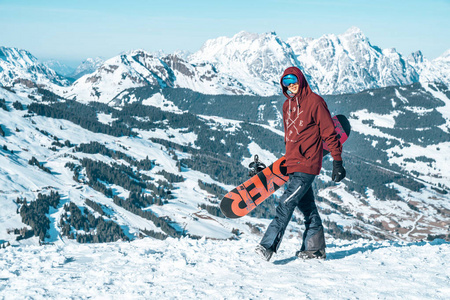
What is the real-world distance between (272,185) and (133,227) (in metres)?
121

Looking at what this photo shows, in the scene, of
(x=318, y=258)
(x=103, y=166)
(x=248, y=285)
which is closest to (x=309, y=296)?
(x=248, y=285)

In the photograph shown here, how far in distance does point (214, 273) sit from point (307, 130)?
4160mm

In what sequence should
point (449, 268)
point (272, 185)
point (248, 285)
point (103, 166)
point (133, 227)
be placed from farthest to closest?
point (103, 166), point (133, 227), point (272, 185), point (449, 268), point (248, 285)

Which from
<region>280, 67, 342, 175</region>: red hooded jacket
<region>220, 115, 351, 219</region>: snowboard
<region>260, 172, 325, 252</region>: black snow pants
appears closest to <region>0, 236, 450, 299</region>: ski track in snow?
<region>260, 172, 325, 252</region>: black snow pants

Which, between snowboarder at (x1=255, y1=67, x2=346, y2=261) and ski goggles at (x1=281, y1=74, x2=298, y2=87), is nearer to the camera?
snowboarder at (x1=255, y1=67, x2=346, y2=261)

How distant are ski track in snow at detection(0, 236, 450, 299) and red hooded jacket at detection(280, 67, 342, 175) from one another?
2.66 meters

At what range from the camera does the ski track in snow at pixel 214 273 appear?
23.0 feet

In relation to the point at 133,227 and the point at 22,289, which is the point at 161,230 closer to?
the point at 133,227

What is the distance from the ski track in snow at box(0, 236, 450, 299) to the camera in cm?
701

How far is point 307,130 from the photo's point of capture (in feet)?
29.9

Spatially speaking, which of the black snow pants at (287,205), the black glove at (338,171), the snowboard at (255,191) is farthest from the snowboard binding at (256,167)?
the black glove at (338,171)

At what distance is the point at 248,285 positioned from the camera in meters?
7.47

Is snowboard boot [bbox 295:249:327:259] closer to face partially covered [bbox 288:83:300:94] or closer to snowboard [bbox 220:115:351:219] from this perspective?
snowboard [bbox 220:115:351:219]

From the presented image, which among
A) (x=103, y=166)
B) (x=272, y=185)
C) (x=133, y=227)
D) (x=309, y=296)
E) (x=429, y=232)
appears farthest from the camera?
(x=103, y=166)
